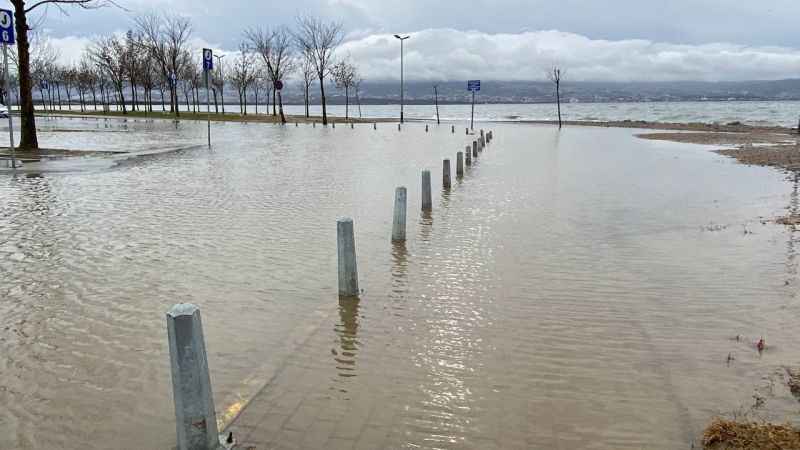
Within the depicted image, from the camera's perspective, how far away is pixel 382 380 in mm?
4867

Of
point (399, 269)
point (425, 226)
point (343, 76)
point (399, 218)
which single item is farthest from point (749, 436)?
point (343, 76)

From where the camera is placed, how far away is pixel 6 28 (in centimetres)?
1627

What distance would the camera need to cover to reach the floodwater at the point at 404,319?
14.0 feet

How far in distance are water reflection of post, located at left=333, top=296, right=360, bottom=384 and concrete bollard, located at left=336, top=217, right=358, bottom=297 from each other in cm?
11

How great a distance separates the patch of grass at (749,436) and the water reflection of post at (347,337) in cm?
260

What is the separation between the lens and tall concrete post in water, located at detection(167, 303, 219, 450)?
3.52 meters

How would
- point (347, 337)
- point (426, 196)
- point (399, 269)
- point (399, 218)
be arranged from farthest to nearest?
point (426, 196) < point (399, 218) < point (399, 269) < point (347, 337)

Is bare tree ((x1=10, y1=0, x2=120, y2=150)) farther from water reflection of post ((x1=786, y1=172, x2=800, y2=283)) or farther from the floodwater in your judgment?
water reflection of post ((x1=786, y1=172, x2=800, y2=283))

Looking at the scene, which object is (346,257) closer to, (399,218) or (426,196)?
(399,218)

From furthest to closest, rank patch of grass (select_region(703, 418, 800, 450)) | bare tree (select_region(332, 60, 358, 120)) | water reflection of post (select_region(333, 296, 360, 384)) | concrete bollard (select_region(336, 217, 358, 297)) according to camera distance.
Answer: bare tree (select_region(332, 60, 358, 120)) < concrete bollard (select_region(336, 217, 358, 297)) < water reflection of post (select_region(333, 296, 360, 384)) < patch of grass (select_region(703, 418, 800, 450))

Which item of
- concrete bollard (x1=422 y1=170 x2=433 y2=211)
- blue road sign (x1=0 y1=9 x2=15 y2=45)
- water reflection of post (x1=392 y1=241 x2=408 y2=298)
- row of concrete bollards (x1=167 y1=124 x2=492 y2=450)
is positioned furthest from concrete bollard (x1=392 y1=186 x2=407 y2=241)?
blue road sign (x1=0 y1=9 x2=15 y2=45)

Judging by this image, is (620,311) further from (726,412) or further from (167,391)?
(167,391)

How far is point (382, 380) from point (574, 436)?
1529mm

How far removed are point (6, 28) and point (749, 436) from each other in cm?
1884
